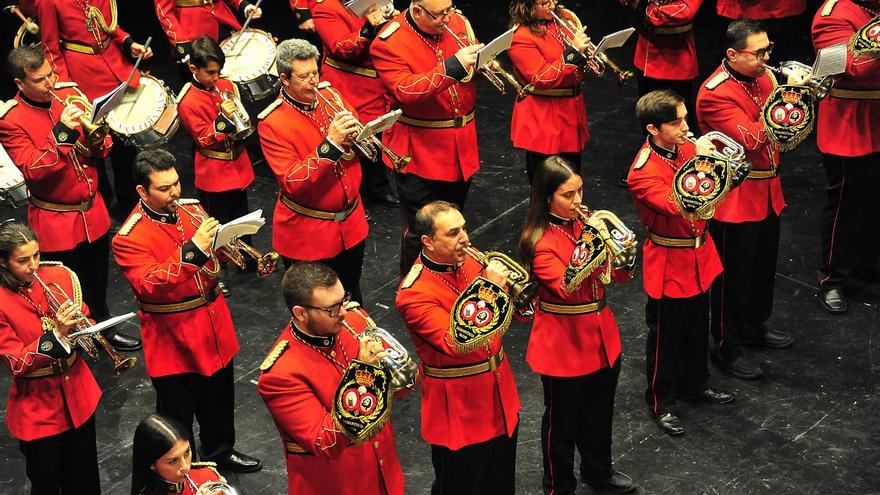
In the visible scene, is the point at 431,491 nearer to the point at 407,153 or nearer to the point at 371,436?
the point at 371,436

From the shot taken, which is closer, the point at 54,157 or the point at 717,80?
the point at 717,80

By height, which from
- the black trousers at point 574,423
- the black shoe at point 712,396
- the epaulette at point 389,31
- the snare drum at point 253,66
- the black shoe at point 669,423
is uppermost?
the epaulette at point 389,31

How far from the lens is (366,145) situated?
6031mm

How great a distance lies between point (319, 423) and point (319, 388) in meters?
0.14

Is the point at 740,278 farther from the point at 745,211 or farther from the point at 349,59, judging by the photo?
the point at 349,59

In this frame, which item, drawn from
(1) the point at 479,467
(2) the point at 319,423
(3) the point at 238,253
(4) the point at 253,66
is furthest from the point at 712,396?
(4) the point at 253,66

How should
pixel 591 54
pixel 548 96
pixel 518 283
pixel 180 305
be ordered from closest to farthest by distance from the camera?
pixel 518 283 < pixel 180 305 < pixel 591 54 < pixel 548 96

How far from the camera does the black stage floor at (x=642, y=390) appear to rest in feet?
19.4

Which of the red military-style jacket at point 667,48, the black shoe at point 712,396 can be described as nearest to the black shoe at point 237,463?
the black shoe at point 712,396

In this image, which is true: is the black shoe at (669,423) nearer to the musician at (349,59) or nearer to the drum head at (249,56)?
the musician at (349,59)

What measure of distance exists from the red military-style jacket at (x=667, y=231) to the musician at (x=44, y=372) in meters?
2.64

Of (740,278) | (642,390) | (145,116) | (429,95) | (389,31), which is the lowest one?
(642,390)

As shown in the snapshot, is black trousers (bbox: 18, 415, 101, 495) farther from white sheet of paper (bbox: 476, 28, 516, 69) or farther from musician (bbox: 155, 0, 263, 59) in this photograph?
musician (bbox: 155, 0, 263, 59)

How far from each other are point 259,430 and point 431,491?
3.69 feet
